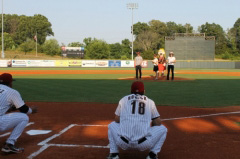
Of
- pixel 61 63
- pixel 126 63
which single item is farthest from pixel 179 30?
pixel 61 63

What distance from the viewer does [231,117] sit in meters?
7.52

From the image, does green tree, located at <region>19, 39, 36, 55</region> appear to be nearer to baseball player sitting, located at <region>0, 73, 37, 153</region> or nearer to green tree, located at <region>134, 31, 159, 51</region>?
green tree, located at <region>134, 31, 159, 51</region>

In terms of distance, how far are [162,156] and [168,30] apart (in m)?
106

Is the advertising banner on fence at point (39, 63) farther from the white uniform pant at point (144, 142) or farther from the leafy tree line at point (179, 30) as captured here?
the white uniform pant at point (144, 142)

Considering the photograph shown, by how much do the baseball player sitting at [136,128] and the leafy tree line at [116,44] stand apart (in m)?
55.2

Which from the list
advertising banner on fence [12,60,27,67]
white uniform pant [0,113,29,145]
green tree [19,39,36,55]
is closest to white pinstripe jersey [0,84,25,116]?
white uniform pant [0,113,29,145]

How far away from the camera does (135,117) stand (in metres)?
3.87

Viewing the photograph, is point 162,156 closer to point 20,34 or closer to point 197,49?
point 197,49

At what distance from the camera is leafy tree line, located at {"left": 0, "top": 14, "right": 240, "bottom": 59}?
71.5 m

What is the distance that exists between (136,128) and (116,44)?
94844 mm

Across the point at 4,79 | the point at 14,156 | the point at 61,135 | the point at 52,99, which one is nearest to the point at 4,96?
the point at 4,79

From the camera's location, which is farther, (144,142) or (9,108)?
(9,108)

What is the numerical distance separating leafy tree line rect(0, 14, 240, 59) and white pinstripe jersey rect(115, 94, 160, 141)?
2174 inches

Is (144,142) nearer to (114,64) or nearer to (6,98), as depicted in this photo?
(6,98)
